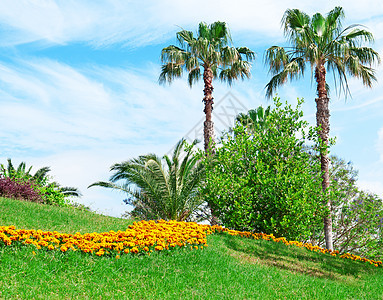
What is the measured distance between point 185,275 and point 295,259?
4.59 meters

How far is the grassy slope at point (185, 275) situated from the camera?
574cm

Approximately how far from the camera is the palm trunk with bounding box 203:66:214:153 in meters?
17.3

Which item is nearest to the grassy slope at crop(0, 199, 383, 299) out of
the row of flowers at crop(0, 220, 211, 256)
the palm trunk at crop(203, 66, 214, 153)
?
the row of flowers at crop(0, 220, 211, 256)

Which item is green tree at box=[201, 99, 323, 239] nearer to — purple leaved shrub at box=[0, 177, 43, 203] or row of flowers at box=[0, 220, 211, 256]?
row of flowers at box=[0, 220, 211, 256]

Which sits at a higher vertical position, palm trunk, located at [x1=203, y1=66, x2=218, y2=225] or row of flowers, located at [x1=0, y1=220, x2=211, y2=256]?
palm trunk, located at [x1=203, y1=66, x2=218, y2=225]

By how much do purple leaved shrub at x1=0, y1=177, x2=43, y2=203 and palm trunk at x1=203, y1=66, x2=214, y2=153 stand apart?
7640 millimetres

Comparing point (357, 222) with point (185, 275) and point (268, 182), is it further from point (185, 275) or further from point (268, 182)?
point (185, 275)


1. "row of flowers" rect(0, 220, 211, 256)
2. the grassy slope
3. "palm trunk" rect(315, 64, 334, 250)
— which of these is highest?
"palm trunk" rect(315, 64, 334, 250)

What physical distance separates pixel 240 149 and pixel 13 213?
756 cm

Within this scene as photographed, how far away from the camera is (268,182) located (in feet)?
40.9

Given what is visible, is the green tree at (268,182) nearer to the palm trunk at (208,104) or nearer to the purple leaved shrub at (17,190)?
the palm trunk at (208,104)

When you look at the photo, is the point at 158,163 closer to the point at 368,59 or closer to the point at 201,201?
the point at 201,201

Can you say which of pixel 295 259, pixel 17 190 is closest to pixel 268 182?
pixel 295 259

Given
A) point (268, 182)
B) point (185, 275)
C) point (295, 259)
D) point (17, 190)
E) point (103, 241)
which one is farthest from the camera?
point (17, 190)
